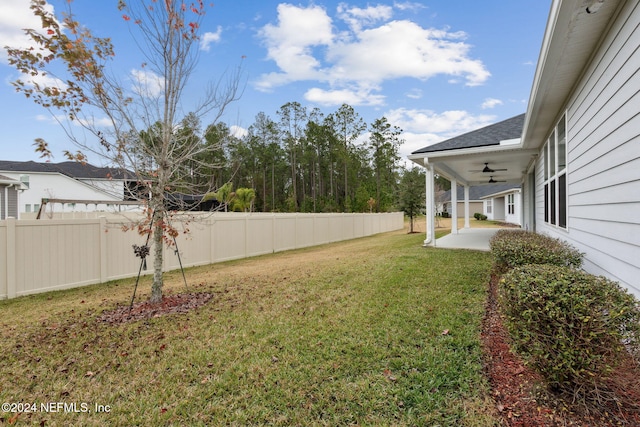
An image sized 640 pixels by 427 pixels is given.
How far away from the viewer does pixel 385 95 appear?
18344 mm

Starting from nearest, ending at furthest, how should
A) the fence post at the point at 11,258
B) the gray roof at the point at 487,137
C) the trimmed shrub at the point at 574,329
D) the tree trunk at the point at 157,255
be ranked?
the trimmed shrub at the point at 574,329
the tree trunk at the point at 157,255
the fence post at the point at 11,258
the gray roof at the point at 487,137

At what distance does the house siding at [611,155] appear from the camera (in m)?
2.72

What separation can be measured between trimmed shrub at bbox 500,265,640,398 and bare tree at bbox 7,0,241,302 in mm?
4470

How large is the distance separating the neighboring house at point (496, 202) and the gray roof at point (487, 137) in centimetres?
1076

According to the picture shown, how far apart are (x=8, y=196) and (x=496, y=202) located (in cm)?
3595

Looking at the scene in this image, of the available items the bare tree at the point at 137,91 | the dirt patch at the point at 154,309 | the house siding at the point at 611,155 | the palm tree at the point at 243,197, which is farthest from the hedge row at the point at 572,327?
the palm tree at the point at 243,197

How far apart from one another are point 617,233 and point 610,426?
74.6 inches

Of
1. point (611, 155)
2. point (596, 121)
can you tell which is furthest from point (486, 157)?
point (611, 155)

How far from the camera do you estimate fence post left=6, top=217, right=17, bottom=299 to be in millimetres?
5719

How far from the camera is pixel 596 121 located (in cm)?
374

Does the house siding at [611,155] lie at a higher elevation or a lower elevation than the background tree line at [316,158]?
lower

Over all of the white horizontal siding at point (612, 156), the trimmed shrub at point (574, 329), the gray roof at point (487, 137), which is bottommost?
the trimmed shrub at point (574, 329)

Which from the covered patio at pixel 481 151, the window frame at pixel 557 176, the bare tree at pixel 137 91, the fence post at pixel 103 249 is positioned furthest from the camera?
the covered patio at pixel 481 151

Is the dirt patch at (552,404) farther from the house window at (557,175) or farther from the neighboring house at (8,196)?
the neighboring house at (8,196)
